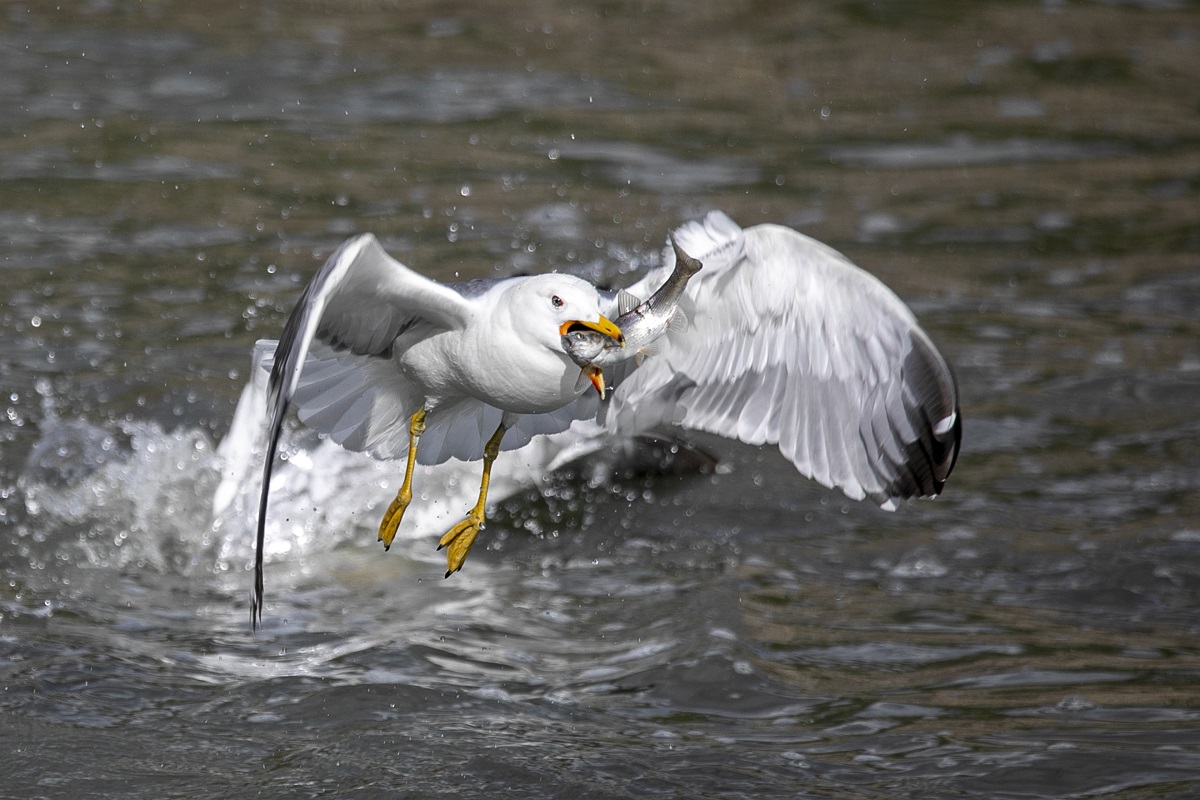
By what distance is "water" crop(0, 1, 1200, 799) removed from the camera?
5.01 meters

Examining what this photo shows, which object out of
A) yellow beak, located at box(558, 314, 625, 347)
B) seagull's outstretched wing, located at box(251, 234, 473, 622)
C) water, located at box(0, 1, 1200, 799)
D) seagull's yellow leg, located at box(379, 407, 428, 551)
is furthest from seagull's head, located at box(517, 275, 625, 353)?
water, located at box(0, 1, 1200, 799)

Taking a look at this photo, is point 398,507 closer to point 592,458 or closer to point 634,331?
point 634,331

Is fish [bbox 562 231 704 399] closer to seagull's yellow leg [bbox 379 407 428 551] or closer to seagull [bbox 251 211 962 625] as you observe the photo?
seagull [bbox 251 211 962 625]

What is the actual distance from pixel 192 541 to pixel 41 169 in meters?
4.16

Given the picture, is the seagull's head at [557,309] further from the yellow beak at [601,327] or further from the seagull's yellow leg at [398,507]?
the seagull's yellow leg at [398,507]

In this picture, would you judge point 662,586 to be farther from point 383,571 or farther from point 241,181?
point 241,181

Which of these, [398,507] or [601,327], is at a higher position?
[601,327]

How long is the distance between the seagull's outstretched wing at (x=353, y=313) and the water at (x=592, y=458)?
0.90 meters

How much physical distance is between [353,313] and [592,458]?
7.21ft

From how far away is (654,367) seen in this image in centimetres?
507

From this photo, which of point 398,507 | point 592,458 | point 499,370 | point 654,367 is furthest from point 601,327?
point 592,458

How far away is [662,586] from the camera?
6.04 m

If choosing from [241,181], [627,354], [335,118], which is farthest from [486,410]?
[335,118]

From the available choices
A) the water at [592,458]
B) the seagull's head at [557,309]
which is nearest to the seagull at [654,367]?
the seagull's head at [557,309]
